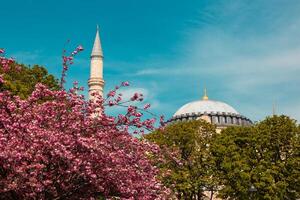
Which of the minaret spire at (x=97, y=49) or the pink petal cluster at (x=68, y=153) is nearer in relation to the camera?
the pink petal cluster at (x=68, y=153)

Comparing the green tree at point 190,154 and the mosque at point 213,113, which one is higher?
the mosque at point 213,113

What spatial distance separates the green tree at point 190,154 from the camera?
42.0m

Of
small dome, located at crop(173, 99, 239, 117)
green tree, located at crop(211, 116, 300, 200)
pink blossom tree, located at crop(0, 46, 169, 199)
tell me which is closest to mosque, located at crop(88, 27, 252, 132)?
small dome, located at crop(173, 99, 239, 117)

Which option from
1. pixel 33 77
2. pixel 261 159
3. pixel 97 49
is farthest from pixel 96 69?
pixel 261 159

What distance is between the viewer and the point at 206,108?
3553 inches

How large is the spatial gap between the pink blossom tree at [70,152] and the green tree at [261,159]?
2434 centimetres

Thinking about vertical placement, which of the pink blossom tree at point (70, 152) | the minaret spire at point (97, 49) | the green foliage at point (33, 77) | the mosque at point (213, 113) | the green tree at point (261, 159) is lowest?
the pink blossom tree at point (70, 152)

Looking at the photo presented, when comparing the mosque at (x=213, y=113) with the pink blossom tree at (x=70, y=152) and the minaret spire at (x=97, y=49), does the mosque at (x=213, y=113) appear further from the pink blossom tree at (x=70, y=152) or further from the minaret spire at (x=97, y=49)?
the pink blossom tree at (x=70, y=152)

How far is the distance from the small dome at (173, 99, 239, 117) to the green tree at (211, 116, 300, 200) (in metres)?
44.4

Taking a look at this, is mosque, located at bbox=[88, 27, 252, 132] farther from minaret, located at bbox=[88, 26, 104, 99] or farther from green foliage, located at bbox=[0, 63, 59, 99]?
green foliage, located at bbox=[0, 63, 59, 99]

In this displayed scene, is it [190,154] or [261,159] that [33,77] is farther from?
[261,159]

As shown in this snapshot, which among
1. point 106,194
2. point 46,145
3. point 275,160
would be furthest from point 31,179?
point 275,160

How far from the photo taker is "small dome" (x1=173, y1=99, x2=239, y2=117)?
89750mm

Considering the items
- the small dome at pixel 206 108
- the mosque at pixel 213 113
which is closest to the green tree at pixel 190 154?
the mosque at pixel 213 113
